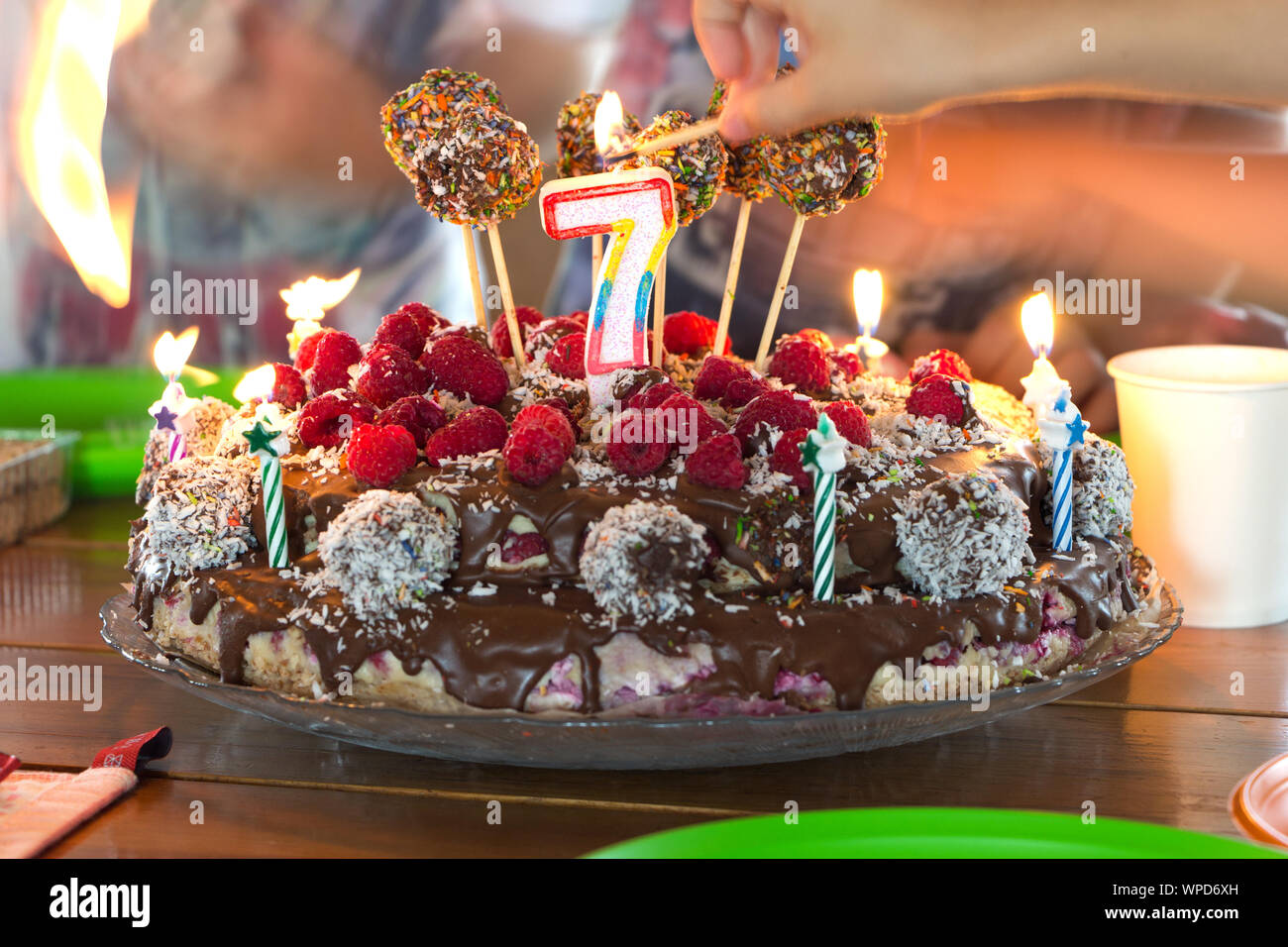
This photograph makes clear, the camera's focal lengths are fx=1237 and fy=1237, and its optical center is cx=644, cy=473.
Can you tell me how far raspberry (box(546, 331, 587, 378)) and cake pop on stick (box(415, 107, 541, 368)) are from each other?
22 centimetres

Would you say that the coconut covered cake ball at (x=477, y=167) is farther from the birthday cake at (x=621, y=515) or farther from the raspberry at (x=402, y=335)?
the raspberry at (x=402, y=335)

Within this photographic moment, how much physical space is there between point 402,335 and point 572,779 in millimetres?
852

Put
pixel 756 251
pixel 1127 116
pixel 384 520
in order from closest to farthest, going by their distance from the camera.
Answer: pixel 384 520, pixel 1127 116, pixel 756 251

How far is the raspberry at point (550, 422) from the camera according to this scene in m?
1.66

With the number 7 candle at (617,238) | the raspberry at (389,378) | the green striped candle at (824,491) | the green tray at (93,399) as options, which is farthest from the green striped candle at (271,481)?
the green tray at (93,399)

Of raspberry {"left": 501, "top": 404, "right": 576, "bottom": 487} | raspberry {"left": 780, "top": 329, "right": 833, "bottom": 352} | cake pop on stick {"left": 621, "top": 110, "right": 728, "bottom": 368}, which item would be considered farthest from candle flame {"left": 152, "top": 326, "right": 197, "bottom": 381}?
raspberry {"left": 780, "top": 329, "right": 833, "bottom": 352}

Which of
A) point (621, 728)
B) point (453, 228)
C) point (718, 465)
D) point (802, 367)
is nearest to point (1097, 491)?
point (802, 367)

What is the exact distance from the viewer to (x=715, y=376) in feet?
6.24

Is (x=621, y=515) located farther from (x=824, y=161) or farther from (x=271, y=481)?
(x=824, y=161)

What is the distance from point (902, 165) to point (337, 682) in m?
1.99

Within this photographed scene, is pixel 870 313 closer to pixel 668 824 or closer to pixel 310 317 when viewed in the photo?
pixel 310 317

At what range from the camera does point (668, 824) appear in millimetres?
1455
